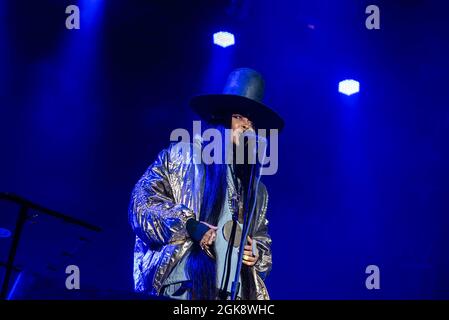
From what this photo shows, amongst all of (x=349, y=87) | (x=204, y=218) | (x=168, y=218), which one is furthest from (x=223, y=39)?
(x=168, y=218)

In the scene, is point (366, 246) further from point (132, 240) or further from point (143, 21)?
point (143, 21)

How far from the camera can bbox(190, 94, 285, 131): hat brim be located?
2939mm

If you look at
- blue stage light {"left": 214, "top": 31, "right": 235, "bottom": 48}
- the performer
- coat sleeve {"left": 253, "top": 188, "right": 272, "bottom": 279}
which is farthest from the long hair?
blue stage light {"left": 214, "top": 31, "right": 235, "bottom": 48}

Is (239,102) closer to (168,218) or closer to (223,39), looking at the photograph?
(168,218)

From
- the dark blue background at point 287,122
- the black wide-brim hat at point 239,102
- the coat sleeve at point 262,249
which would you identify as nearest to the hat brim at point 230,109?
the black wide-brim hat at point 239,102

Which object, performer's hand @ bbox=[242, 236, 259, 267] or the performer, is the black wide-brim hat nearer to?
the performer

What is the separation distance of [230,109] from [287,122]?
264cm

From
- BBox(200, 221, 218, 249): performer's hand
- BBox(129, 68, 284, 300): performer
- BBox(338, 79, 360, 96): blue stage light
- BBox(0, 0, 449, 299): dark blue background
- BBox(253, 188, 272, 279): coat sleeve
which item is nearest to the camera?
BBox(200, 221, 218, 249): performer's hand

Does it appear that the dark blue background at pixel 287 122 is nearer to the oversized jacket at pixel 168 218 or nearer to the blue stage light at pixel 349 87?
the blue stage light at pixel 349 87

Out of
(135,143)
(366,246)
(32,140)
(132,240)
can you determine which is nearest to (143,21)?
(135,143)

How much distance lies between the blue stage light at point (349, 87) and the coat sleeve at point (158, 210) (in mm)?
3185

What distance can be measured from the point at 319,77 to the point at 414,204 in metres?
1.54

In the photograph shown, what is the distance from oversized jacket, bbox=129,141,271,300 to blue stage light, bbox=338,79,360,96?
2.92 m

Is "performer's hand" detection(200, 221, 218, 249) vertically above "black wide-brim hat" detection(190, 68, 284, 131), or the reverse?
"black wide-brim hat" detection(190, 68, 284, 131)
